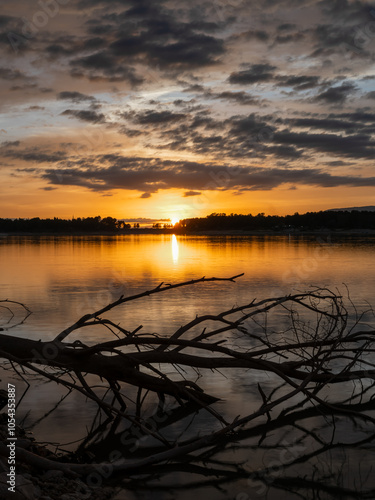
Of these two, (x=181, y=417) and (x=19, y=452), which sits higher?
(x=19, y=452)

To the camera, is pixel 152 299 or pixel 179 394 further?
pixel 152 299

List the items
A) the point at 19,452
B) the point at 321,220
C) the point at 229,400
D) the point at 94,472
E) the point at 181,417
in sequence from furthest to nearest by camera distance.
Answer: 1. the point at 321,220
2. the point at 229,400
3. the point at 181,417
4. the point at 94,472
5. the point at 19,452

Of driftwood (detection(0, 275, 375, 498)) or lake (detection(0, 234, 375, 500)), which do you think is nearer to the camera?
driftwood (detection(0, 275, 375, 498))

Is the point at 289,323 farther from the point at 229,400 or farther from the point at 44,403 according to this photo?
the point at 44,403

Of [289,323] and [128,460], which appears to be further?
[289,323]

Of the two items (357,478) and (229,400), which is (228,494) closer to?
(357,478)

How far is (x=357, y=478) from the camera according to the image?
5820mm

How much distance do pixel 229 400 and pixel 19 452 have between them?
3684 mm

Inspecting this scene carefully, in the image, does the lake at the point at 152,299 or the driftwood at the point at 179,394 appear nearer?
the driftwood at the point at 179,394

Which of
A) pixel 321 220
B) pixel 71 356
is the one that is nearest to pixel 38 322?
pixel 71 356

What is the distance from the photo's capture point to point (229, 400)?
26.3 ft

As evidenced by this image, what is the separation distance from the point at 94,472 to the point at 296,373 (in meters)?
3.16

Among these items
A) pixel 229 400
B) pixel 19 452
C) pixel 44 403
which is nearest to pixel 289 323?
pixel 229 400

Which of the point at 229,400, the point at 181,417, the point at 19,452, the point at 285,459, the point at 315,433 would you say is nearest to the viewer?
the point at 19,452
